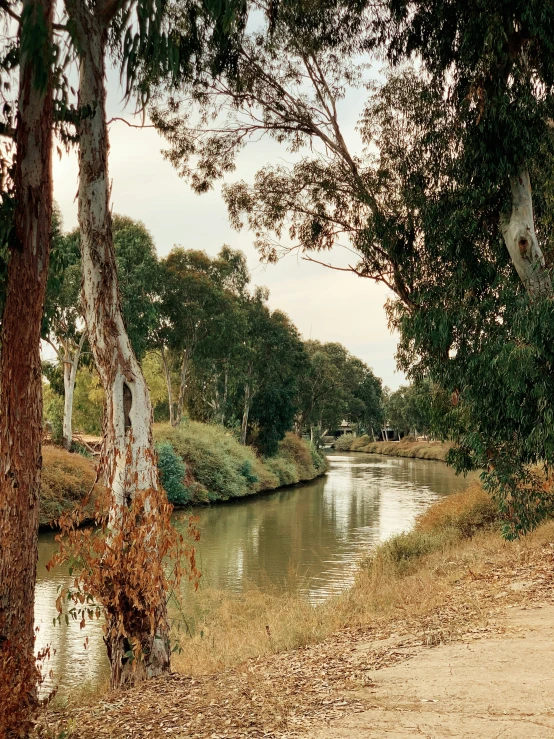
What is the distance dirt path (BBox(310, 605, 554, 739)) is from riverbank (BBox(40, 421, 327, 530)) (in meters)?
16.7

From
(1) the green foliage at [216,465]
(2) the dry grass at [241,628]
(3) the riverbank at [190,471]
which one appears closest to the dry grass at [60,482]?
(3) the riverbank at [190,471]

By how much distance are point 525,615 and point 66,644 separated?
262 inches

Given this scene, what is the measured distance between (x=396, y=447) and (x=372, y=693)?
247 ft

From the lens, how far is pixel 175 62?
552 centimetres

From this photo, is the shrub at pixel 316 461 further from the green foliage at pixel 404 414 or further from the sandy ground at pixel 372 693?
the sandy ground at pixel 372 693

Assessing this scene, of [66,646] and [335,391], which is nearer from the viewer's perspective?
[66,646]

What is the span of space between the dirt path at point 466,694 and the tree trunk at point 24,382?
8.21 ft

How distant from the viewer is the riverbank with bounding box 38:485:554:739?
4586 mm

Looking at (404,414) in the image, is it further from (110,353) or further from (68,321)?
(110,353)

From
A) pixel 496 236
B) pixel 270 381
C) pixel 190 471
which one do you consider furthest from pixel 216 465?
pixel 496 236

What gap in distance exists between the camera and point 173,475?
27.4 m

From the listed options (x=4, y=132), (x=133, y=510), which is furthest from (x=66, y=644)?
(x=4, y=132)

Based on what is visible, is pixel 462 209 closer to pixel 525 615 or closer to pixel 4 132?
pixel 525 615

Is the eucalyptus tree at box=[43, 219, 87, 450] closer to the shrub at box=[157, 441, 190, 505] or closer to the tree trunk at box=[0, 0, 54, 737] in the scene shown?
the shrub at box=[157, 441, 190, 505]
